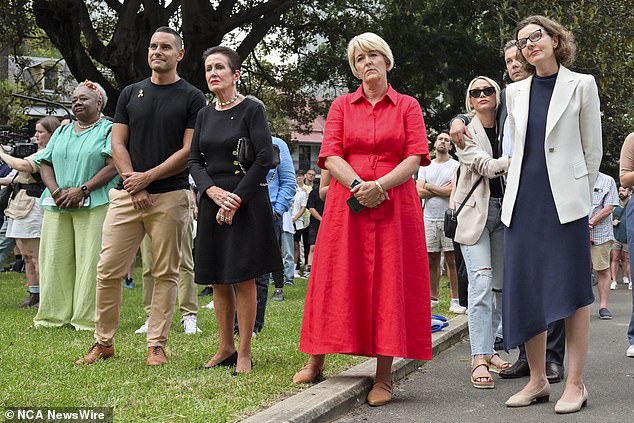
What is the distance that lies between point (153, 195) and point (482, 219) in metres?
2.43

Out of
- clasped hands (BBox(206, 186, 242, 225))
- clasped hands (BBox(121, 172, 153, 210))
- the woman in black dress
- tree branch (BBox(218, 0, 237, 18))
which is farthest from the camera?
tree branch (BBox(218, 0, 237, 18))

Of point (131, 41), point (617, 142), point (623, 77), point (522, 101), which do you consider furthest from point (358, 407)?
point (617, 142)

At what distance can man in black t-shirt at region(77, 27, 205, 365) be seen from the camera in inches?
270

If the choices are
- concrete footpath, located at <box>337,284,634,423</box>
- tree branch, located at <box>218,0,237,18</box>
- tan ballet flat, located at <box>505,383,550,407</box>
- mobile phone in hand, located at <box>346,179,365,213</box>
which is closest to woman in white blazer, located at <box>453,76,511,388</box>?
concrete footpath, located at <box>337,284,634,423</box>

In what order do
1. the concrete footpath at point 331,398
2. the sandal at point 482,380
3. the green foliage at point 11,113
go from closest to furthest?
the concrete footpath at point 331,398 → the sandal at point 482,380 → the green foliage at point 11,113

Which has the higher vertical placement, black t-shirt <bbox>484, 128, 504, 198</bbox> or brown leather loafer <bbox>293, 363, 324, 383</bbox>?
black t-shirt <bbox>484, 128, 504, 198</bbox>

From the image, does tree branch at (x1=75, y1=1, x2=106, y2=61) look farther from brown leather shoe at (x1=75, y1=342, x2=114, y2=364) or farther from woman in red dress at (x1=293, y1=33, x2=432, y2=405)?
woman in red dress at (x1=293, y1=33, x2=432, y2=405)

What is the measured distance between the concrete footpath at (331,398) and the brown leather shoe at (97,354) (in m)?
1.78

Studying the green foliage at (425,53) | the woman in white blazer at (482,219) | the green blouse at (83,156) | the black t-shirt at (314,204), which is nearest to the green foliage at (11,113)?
the green foliage at (425,53)

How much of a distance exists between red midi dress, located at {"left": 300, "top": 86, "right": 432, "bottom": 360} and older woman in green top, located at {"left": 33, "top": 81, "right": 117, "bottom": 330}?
3350 millimetres

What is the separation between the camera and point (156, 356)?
670 centimetres

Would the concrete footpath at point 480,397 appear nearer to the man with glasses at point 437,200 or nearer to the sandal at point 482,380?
the sandal at point 482,380

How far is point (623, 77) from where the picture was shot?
800 inches

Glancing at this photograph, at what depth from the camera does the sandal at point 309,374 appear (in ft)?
19.7
